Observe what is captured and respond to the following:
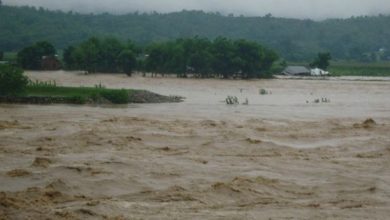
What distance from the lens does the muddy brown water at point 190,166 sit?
9219 mm

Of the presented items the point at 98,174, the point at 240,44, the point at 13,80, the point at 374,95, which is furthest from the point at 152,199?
the point at 240,44

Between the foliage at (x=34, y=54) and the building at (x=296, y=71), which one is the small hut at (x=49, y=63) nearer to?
the foliage at (x=34, y=54)

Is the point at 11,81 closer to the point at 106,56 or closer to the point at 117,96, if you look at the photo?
the point at 117,96

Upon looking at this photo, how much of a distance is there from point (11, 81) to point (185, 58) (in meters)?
38.1

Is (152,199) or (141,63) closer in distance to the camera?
(152,199)

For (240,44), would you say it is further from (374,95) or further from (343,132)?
(343,132)

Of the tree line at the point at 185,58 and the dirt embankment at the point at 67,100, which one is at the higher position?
the tree line at the point at 185,58

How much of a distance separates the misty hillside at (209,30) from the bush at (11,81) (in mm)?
88562

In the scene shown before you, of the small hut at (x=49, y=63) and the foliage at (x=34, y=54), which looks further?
the small hut at (x=49, y=63)

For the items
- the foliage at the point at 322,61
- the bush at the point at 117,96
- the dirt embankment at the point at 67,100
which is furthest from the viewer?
the foliage at the point at 322,61

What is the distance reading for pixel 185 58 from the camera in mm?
65500

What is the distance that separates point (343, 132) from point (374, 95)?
23.3 metres

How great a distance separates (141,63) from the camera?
6938 centimetres

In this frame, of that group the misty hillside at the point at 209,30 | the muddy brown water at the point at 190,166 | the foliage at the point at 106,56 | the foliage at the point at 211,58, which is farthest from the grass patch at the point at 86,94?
the misty hillside at the point at 209,30
